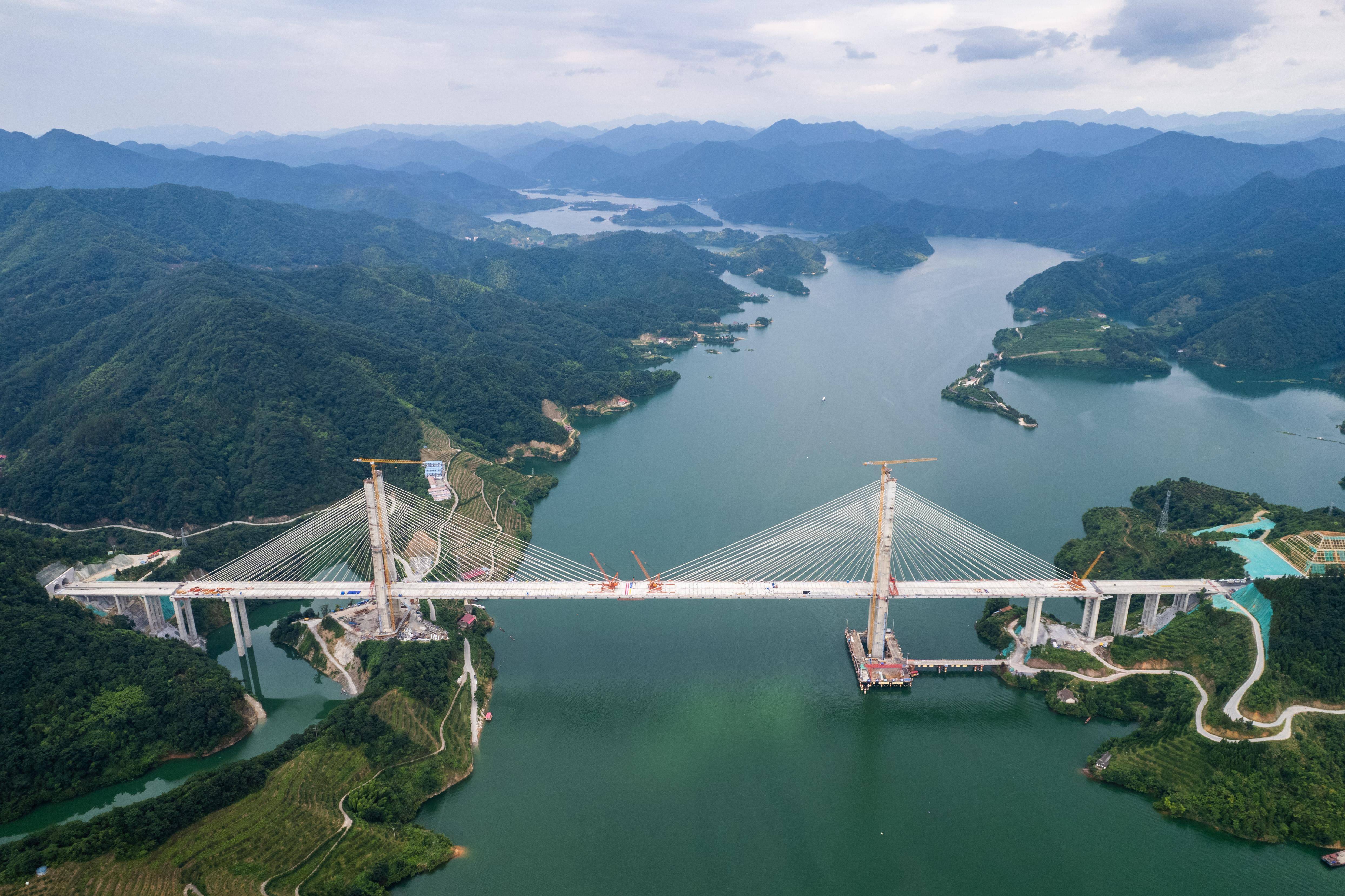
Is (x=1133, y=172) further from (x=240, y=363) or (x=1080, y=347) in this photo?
(x=240, y=363)

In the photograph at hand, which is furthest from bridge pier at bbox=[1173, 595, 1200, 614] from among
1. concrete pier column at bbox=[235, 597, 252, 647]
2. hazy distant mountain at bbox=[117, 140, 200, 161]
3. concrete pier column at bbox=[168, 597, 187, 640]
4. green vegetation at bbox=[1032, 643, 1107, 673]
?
hazy distant mountain at bbox=[117, 140, 200, 161]

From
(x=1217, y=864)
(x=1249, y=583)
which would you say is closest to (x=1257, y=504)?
(x=1249, y=583)

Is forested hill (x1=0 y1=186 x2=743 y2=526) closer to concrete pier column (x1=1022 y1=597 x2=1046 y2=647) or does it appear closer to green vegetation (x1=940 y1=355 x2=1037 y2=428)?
green vegetation (x1=940 y1=355 x2=1037 y2=428)

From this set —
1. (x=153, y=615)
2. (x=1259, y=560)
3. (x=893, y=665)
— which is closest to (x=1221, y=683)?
(x=1259, y=560)

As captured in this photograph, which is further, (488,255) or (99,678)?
(488,255)

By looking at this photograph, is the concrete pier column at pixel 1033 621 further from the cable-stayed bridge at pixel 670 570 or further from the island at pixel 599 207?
the island at pixel 599 207

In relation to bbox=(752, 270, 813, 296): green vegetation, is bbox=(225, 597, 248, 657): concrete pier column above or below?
below

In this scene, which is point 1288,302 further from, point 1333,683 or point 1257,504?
point 1333,683
